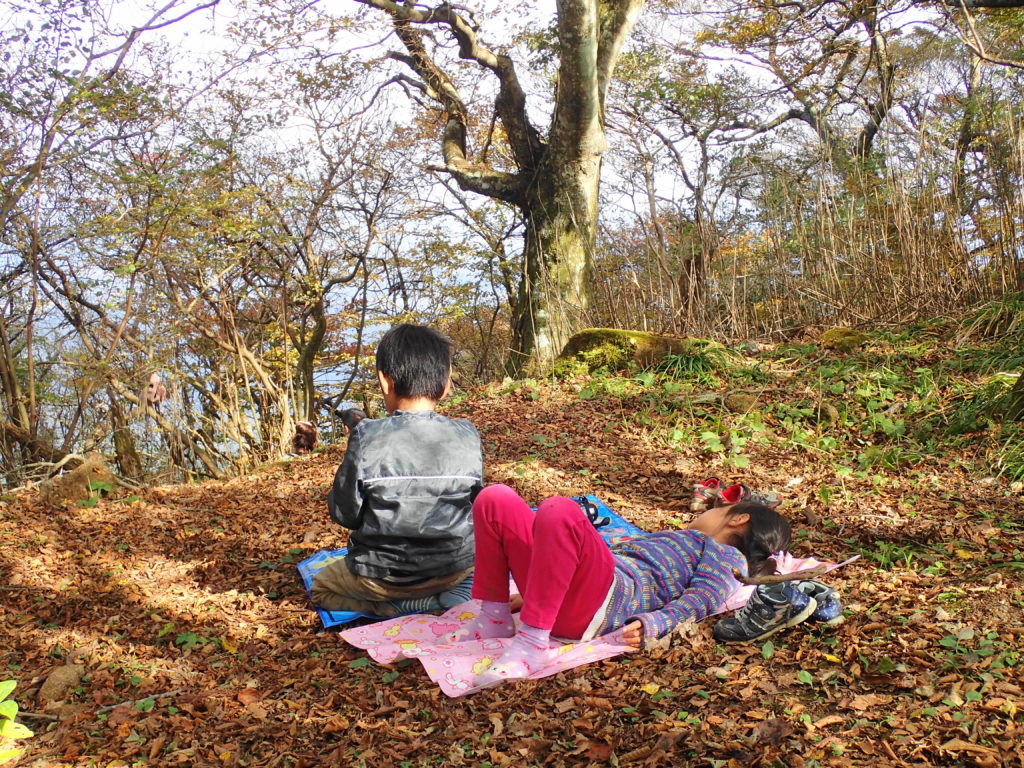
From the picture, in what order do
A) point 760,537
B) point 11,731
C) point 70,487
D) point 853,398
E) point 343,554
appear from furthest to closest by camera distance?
point 853,398
point 70,487
point 343,554
point 760,537
point 11,731

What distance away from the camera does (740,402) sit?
5043 mm

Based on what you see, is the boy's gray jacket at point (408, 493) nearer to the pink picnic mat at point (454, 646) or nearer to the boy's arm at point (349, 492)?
the boy's arm at point (349, 492)

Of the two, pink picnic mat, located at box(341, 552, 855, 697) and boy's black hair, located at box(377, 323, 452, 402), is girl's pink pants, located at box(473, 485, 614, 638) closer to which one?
pink picnic mat, located at box(341, 552, 855, 697)

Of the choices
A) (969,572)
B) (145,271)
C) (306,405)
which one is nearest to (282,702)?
(969,572)

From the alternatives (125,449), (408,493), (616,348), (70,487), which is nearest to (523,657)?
(408,493)

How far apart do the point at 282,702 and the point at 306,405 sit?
8.14 meters

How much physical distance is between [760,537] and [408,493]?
1259mm

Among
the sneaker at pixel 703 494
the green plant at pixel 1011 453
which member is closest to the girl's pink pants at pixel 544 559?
the sneaker at pixel 703 494

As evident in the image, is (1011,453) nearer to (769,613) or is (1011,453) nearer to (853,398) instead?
(853,398)

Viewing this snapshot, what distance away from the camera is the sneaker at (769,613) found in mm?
2295

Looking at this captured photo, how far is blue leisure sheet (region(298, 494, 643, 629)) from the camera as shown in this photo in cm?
279

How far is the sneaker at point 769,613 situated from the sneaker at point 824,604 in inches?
1.5

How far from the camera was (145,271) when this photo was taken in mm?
7344

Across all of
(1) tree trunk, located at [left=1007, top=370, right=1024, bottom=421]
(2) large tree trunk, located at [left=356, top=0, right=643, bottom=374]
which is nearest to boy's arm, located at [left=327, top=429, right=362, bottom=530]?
(1) tree trunk, located at [left=1007, top=370, right=1024, bottom=421]
